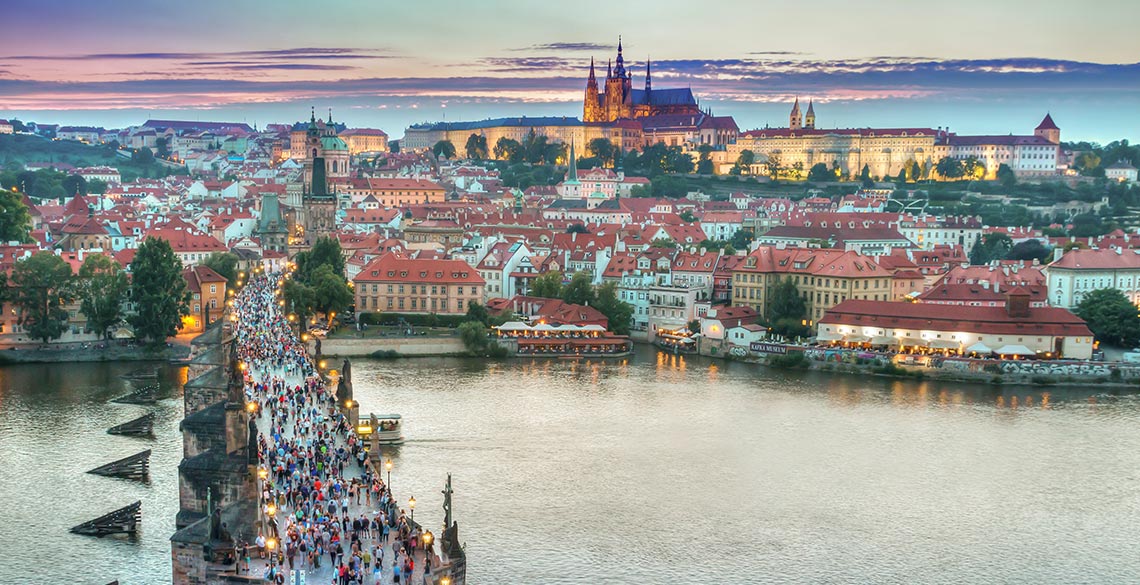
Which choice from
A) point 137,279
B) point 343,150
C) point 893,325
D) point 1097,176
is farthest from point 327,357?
point 1097,176

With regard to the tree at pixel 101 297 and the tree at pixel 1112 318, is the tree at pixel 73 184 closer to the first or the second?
the tree at pixel 101 297

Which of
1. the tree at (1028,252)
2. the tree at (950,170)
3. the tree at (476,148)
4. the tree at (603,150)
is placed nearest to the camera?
the tree at (1028,252)

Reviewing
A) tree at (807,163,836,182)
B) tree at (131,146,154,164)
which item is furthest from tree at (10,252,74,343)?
tree at (131,146,154,164)

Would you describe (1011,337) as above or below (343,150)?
below

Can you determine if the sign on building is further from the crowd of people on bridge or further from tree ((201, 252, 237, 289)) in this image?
tree ((201, 252, 237, 289))

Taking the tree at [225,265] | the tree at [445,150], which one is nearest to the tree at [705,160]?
the tree at [445,150]

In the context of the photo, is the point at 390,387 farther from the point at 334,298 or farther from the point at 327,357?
the point at 334,298
